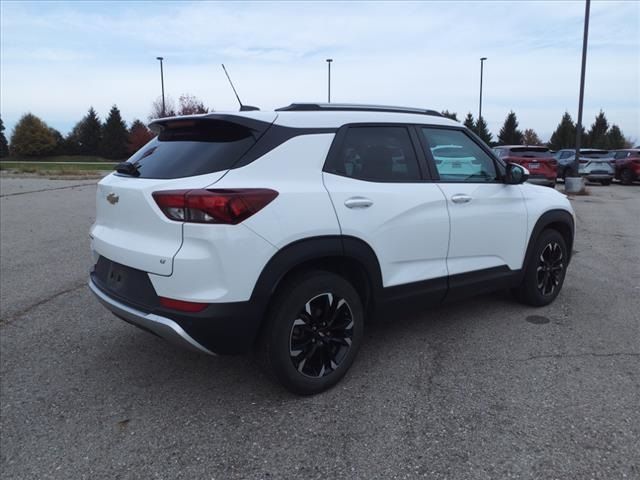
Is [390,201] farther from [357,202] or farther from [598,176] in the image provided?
[598,176]

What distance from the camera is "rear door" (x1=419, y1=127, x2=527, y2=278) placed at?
13.0ft

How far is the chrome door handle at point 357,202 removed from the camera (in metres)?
3.27

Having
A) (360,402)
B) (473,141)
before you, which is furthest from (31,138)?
(360,402)

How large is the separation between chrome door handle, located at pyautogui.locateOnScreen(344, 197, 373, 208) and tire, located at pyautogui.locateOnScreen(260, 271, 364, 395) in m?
0.44

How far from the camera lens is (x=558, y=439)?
2.82m

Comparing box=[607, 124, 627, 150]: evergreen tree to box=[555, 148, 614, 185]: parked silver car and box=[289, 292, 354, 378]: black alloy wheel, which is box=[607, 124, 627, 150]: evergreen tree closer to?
box=[555, 148, 614, 185]: parked silver car

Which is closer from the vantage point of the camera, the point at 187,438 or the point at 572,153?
the point at 187,438

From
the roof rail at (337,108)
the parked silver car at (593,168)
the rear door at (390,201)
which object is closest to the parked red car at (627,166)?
the parked silver car at (593,168)

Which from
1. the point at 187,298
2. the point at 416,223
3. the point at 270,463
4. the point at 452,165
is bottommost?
the point at 270,463

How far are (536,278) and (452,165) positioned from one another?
145 centimetres

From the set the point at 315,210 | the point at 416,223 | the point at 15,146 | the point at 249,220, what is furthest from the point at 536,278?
the point at 15,146

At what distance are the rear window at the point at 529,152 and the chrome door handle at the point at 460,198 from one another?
1409 centimetres

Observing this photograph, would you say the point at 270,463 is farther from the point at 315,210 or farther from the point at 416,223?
the point at 416,223

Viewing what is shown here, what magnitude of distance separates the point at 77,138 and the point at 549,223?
3125 inches
